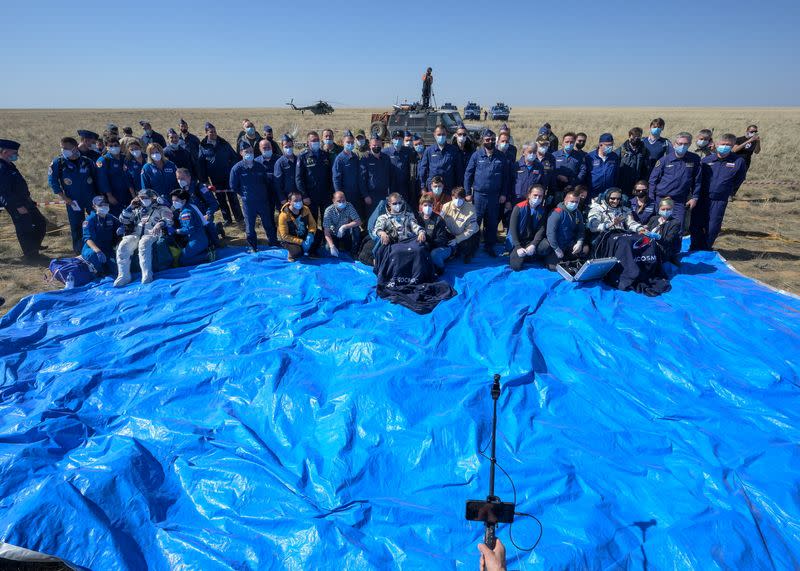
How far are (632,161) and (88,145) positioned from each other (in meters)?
9.54

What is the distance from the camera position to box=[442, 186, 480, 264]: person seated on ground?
678 centimetres

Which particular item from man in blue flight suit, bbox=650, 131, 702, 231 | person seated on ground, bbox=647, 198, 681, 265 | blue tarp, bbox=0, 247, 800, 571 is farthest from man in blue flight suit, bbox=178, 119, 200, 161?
man in blue flight suit, bbox=650, 131, 702, 231

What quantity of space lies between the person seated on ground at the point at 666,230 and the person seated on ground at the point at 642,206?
188 millimetres

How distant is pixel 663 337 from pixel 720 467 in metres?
1.83

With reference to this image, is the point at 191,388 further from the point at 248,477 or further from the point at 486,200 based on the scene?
the point at 486,200

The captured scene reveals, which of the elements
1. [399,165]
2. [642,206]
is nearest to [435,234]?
[399,165]

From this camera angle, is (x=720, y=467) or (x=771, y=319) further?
(x=771, y=319)

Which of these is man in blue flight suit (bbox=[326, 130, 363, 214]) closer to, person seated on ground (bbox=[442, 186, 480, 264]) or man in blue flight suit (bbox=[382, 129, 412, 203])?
man in blue flight suit (bbox=[382, 129, 412, 203])

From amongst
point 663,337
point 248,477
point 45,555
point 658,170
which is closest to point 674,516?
point 663,337

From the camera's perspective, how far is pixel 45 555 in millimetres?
2609

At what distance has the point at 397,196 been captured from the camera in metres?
6.52

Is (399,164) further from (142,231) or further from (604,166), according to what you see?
(142,231)

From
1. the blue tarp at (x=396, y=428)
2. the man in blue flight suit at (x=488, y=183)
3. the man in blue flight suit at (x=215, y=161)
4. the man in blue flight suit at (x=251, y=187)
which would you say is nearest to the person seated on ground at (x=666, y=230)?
the blue tarp at (x=396, y=428)

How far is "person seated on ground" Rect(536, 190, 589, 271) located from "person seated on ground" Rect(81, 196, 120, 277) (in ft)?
22.2
